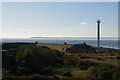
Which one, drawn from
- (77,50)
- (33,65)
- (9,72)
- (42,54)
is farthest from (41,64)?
(77,50)

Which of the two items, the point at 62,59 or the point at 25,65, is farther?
the point at 62,59

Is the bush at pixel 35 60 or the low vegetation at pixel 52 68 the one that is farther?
the bush at pixel 35 60

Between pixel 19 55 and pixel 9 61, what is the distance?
104 centimetres

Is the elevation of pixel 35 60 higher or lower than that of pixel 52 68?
higher

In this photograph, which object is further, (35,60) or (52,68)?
(52,68)

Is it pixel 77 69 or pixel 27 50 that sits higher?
pixel 27 50

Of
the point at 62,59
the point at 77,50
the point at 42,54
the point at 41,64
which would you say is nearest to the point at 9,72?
the point at 41,64

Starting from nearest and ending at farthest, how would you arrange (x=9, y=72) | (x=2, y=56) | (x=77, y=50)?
1. (x=9, y=72)
2. (x=2, y=56)
3. (x=77, y=50)

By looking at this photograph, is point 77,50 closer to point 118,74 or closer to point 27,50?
point 27,50

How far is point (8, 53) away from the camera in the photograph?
21.3 meters

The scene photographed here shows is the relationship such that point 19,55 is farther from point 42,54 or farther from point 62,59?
point 62,59

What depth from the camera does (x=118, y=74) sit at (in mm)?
15000

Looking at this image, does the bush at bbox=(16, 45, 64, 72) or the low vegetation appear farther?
the bush at bbox=(16, 45, 64, 72)

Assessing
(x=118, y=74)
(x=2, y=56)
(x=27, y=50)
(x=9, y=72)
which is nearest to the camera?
(x=118, y=74)
